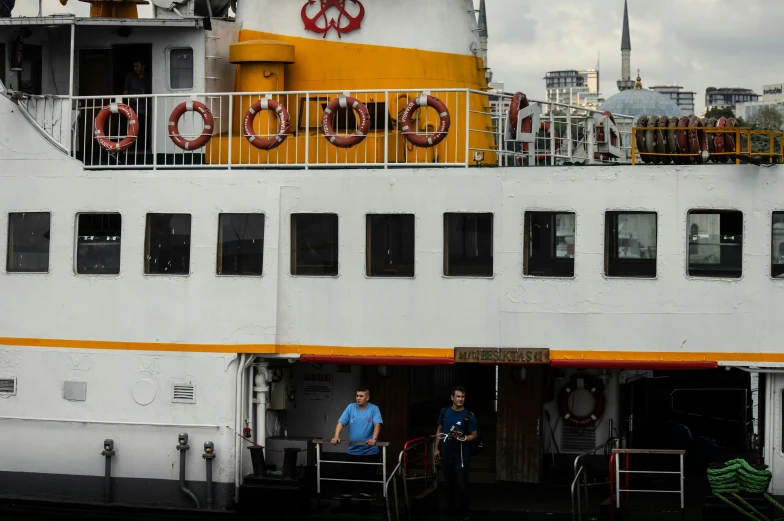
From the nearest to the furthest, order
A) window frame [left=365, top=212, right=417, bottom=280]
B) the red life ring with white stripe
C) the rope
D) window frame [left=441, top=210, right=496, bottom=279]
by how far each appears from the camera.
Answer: the rope
window frame [left=441, top=210, right=496, bottom=279]
window frame [left=365, top=212, right=417, bottom=280]
the red life ring with white stripe

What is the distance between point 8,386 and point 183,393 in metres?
2.60

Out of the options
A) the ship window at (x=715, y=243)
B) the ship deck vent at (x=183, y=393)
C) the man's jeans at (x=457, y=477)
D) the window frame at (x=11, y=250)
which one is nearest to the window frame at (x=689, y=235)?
the ship window at (x=715, y=243)

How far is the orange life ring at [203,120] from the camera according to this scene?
15.8 m

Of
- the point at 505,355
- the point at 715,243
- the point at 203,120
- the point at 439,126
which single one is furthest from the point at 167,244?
the point at 715,243

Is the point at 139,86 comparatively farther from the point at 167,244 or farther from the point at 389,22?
the point at 389,22

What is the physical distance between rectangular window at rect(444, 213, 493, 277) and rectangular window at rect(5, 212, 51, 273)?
5.63 meters

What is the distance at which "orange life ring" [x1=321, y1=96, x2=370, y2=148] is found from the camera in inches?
609

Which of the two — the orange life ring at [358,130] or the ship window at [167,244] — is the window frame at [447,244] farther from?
the ship window at [167,244]

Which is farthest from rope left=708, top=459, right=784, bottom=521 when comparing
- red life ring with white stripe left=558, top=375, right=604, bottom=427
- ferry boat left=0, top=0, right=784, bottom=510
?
red life ring with white stripe left=558, top=375, right=604, bottom=427

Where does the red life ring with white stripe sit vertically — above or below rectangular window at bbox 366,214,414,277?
below

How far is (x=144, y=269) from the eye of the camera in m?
16.1

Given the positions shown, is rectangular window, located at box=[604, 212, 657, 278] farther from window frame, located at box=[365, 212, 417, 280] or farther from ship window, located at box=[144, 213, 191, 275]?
ship window, located at box=[144, 213, 191, 275]

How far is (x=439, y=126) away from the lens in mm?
15422

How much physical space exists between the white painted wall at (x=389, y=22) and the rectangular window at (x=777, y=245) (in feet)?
18.5
